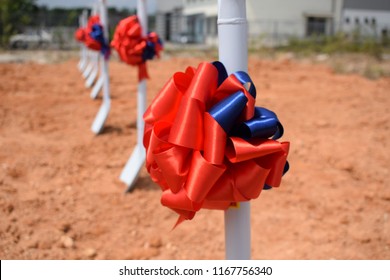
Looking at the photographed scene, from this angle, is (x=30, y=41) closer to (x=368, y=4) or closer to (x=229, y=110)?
(x=368, y=4)

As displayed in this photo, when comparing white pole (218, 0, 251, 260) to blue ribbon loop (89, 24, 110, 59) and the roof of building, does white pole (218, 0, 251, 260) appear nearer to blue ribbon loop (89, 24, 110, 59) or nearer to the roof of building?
blue ribbon loop (89, 24, 110, 59)

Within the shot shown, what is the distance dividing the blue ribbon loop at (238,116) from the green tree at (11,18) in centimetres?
2059

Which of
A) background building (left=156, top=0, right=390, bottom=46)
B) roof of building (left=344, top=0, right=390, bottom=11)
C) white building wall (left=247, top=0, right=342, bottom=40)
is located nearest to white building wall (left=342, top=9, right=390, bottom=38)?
background building (left=156, top=0, right=390, bottom=46)

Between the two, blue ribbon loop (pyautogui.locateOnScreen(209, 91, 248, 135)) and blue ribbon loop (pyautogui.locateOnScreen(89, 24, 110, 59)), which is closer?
blue ribbon loop (pyautogui.locateOnScreen(209, 91, 248, 135))

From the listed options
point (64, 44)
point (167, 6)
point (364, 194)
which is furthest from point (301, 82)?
point (167, 6)

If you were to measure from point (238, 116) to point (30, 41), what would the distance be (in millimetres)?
22622

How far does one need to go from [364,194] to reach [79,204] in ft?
6.28

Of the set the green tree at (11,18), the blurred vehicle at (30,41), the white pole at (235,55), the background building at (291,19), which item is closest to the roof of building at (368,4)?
the background building at (291,19)

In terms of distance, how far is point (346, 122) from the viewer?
491cm

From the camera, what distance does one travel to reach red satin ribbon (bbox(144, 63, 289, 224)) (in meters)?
0.97

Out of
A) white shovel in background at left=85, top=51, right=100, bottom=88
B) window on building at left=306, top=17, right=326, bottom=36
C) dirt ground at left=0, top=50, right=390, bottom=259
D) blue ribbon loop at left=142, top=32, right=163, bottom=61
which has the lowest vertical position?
dirt ground at left=0, top=50, right=390, bottom=259

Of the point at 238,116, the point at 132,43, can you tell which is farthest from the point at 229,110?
the point at 132,43

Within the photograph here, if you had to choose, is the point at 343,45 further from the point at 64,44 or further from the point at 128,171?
the point at 128,171

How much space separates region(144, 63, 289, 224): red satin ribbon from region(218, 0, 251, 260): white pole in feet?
0.18
